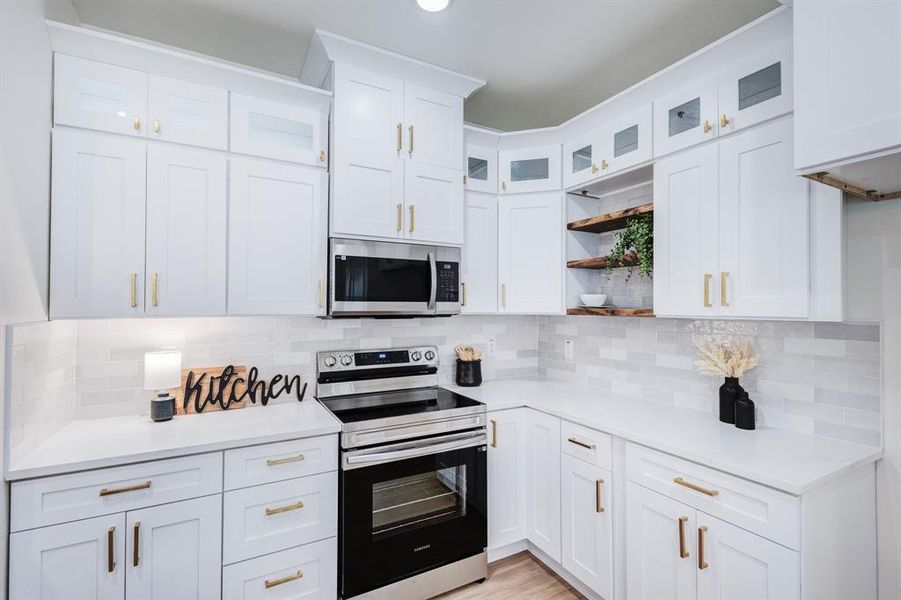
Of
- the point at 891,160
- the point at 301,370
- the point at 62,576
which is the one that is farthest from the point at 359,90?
the point at 62,576

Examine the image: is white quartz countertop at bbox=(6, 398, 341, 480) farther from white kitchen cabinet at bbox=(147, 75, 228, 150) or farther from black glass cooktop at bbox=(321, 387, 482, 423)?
Result: white kitchen cabinet at bbox=(147, 75, 228, 150)

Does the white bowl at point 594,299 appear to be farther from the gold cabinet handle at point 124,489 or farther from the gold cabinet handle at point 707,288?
the gold cabinet handle at point 124,489

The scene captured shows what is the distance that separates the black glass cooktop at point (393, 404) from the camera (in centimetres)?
217

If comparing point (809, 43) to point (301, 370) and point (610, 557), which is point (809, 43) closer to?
point (610, 557)

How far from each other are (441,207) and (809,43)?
1.71m

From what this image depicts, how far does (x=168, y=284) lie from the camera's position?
6.43 feet

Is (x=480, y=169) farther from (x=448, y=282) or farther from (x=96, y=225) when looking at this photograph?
(x=96, y=225)

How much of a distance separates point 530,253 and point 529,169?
56cm

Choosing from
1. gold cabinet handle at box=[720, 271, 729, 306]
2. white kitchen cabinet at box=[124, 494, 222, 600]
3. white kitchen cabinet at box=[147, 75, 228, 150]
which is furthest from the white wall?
white kitchen cabinet at box=[147, 75, 228, 150]

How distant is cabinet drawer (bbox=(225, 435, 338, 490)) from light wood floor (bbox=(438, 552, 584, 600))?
101 centimetres

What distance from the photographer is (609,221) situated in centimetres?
252

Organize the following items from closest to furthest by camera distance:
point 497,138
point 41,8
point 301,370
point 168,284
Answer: point 41,8
point 168,284
point 301,370
point 497,138

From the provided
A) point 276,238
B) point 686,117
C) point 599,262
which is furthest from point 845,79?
point 276,238

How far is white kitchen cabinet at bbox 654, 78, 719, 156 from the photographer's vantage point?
1.94 metres
